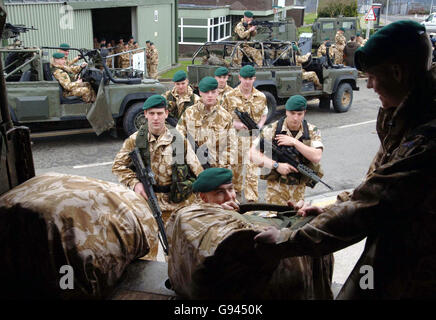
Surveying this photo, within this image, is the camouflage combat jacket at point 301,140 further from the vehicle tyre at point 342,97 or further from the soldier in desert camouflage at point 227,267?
the vehicle tyre at point 342,97

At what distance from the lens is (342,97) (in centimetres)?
1208

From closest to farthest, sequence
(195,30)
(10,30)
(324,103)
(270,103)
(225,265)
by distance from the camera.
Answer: (225,265) → (10,30) → (270,103) → (324,103) → (195,30)

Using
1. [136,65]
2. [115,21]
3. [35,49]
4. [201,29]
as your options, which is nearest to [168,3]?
[115,21]

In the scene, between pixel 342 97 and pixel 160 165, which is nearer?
pixel 160 165

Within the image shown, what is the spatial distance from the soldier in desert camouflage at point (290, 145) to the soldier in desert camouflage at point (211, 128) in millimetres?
910

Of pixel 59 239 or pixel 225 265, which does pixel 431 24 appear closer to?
pixel 225 265

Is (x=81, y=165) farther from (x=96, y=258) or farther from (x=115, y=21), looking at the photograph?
(x=115, y=21)

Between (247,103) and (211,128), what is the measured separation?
1701 millimetres

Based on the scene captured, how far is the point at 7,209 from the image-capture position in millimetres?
1913

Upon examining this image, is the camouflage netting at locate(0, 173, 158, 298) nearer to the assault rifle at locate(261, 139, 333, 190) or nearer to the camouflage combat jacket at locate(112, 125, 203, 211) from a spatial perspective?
the camouflage combat jacket at locate(112, 125, 203, 211)

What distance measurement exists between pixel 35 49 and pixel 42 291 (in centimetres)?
736

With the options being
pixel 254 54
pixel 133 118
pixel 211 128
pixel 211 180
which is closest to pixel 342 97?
pixel 254 54

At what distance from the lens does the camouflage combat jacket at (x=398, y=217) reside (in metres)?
1.56

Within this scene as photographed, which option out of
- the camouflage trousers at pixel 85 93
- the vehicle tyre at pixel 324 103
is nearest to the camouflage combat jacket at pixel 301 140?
the camouflage trousers at pixel 85 93
